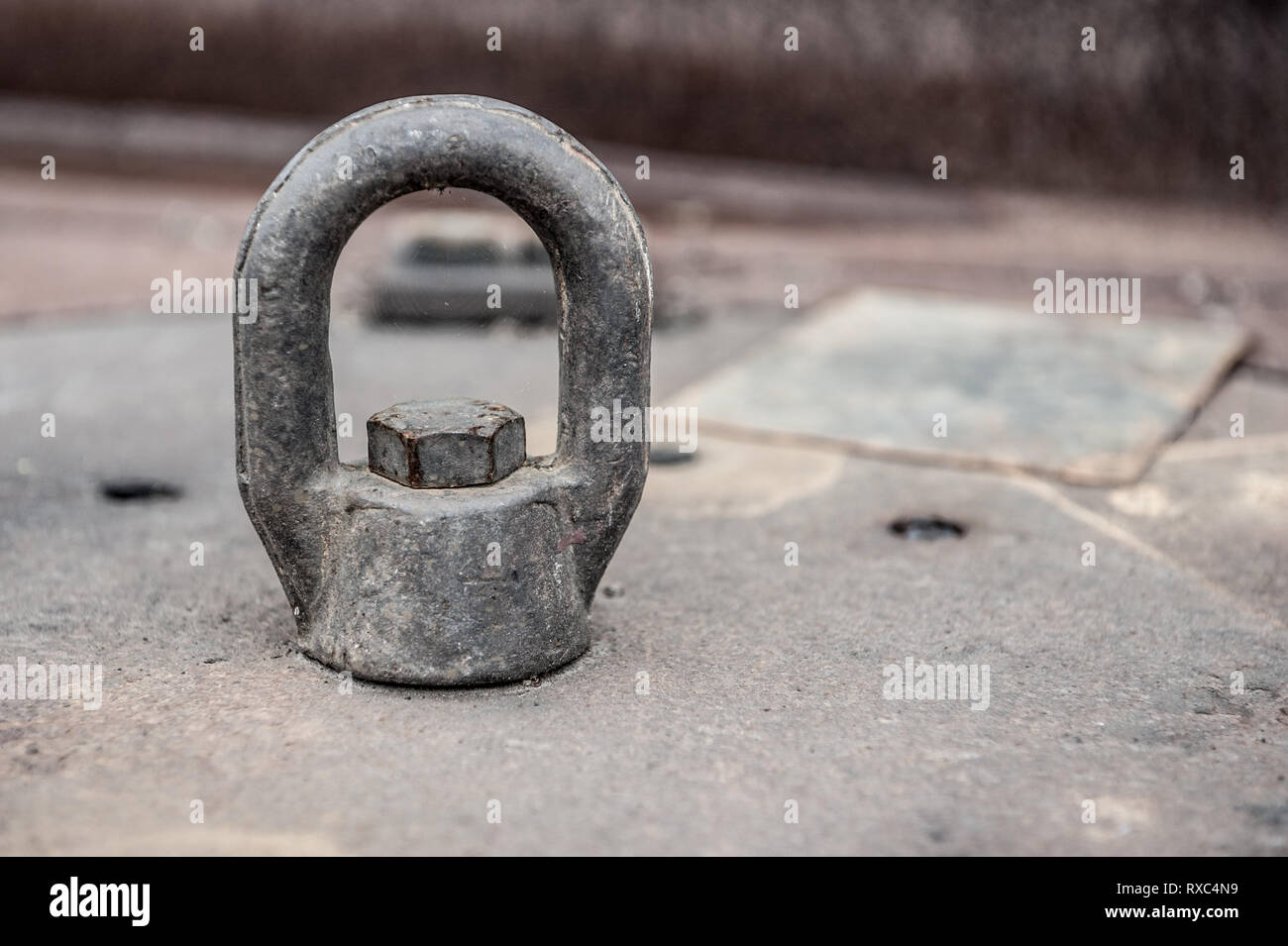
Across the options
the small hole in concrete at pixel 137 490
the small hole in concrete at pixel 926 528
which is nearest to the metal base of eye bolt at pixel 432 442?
the small hole in concrete at pixel 926 528

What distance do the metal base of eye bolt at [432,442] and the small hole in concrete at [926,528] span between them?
964mm

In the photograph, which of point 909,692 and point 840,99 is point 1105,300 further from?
point 909,692

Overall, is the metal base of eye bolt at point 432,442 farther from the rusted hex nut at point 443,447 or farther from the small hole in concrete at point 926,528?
the small hole in concrete at point 926,528

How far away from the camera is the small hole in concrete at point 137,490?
122 inches

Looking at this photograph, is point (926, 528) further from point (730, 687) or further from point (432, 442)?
point (432, 442)

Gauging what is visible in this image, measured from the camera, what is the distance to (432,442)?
81.7 inches

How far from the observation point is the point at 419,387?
4.05 meters

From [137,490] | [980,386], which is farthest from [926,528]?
[137,490]

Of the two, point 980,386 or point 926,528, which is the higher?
point 980,386

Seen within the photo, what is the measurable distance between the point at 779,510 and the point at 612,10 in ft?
15.3

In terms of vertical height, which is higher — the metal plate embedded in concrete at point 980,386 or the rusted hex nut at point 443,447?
the rusted hex nut at point 443,447

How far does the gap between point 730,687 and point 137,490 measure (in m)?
1.75

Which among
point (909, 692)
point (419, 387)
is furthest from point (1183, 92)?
point (909, 692)
